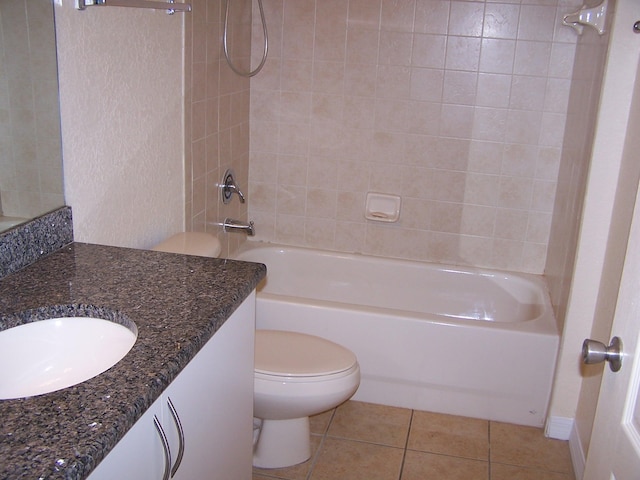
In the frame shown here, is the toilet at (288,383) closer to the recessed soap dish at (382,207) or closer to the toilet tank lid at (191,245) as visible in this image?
the toilet tank lid at (191,245)

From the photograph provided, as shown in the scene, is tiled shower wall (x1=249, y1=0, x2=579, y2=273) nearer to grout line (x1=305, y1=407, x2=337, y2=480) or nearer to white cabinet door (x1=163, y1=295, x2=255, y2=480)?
grout line (x1=305, y1=407, x2=337, y2=480)

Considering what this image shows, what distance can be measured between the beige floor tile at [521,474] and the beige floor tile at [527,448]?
25 millimetres

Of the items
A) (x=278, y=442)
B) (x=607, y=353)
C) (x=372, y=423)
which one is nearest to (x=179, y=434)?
(x=607, y=353)

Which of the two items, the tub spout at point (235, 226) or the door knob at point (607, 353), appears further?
the tub spout at point (235, 226)

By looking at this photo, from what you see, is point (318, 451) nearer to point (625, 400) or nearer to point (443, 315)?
point (443, 315)

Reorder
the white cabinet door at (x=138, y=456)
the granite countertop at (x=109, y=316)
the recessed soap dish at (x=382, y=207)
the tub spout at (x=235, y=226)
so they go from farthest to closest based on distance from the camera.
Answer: the recessed soap dish at (x=382, y=207), the tub spout at (x=235, y=226), the white cabinet door at (x=138, y=456), the granite countertop at (x=109, y=316)

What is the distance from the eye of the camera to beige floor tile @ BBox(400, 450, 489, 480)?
241 centimetres

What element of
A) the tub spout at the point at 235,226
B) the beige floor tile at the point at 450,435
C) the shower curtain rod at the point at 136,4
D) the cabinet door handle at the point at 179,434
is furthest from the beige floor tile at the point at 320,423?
the shower curtain rod at the point at 136,4

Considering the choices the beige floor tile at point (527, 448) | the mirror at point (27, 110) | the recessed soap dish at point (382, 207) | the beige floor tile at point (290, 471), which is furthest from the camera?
the recessed soap dish at point (382, 207)

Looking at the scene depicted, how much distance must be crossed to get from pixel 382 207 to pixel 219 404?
188 cm

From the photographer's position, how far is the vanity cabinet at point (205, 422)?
3.89 ft

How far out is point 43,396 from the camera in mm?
1097

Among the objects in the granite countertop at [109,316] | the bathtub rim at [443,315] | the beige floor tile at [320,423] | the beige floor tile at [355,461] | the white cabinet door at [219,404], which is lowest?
the beige floor tile at [355,461]

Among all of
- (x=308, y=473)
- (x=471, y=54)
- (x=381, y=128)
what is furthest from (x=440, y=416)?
(x=471, y=54)
